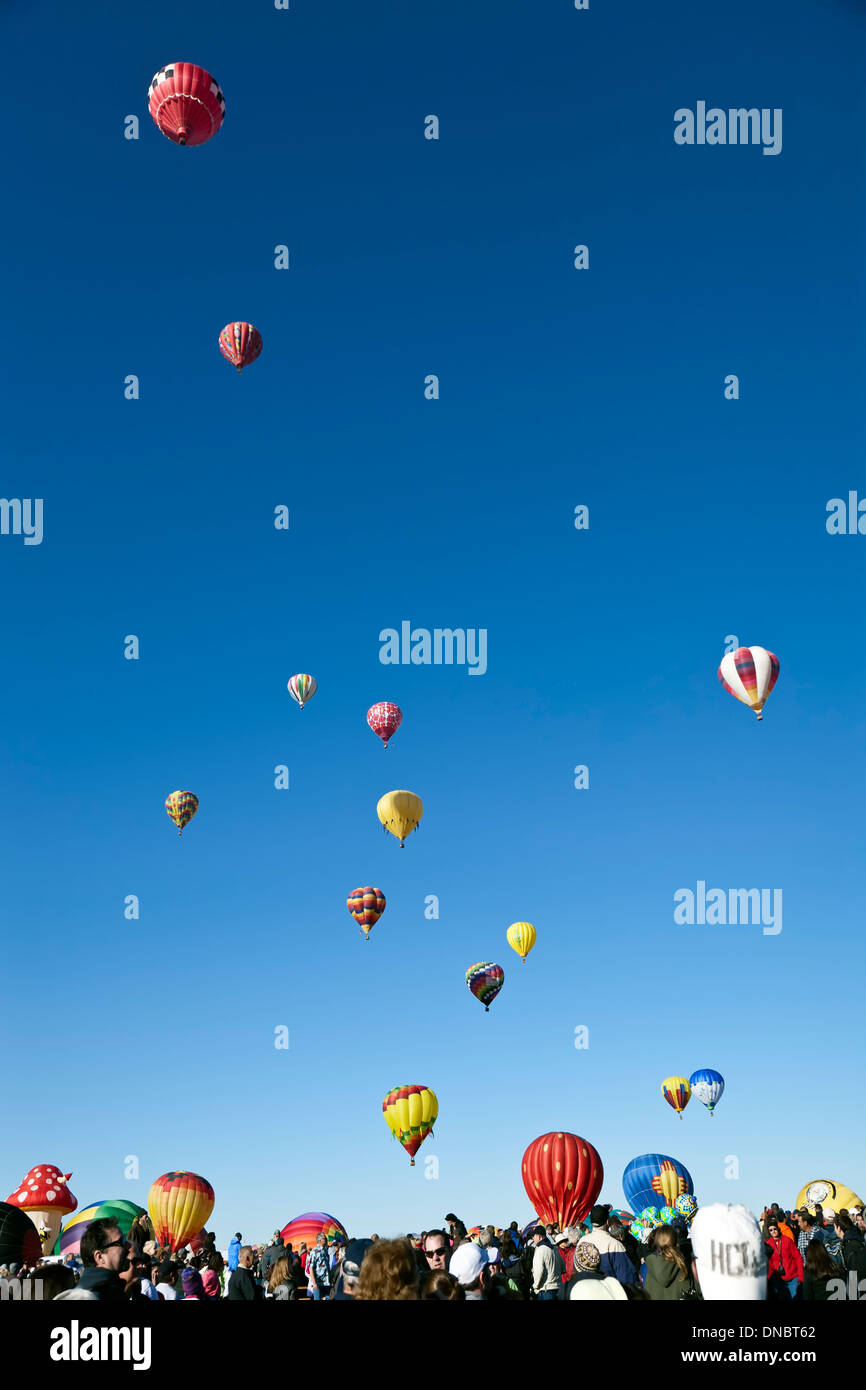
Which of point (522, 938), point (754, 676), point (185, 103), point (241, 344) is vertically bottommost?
point (522, 938)

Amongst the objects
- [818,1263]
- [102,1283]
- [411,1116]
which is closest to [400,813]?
[411,1116]

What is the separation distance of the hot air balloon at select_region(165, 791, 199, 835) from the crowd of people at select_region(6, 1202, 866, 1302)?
2278 centimetres

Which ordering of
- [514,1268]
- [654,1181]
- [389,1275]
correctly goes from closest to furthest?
[389,1275], [514,1268], [654,1181]

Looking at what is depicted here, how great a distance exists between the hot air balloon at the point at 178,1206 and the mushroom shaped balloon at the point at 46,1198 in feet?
11.5

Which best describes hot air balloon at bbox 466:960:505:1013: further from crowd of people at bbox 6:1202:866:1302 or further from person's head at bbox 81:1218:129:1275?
person's head at bbox 81:1218:129:1275

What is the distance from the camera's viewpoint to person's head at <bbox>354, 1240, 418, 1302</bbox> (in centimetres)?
623

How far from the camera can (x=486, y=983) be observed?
1725 inches

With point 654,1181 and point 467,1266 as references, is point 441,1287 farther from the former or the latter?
point 654,1181

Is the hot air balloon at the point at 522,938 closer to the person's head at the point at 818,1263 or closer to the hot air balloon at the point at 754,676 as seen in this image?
the hot air balloon at the point at 754,676

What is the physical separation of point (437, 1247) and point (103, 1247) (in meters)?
2.77
